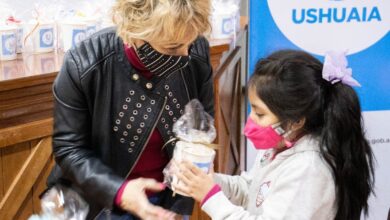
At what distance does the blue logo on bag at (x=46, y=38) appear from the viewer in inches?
89.0

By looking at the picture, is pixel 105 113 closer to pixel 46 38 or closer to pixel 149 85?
pixel 149 85

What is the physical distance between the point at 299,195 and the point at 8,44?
1191 mm

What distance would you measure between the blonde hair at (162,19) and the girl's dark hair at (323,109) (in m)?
0.26

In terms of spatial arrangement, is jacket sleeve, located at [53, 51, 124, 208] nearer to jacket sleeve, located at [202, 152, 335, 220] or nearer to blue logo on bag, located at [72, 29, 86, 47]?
jacket sleeve, located at [202, 152, 335, 220]

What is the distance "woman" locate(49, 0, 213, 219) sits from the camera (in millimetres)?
1447

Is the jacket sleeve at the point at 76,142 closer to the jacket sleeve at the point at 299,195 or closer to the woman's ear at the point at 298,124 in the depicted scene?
the jacket sleeve at the point at 299,195

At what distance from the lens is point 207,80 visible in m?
1.74

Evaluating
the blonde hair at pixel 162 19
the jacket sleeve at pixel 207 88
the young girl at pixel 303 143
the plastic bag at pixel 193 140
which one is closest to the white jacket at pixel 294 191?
the young girl at pixel 303 143

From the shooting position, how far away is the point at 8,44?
83.1 inches

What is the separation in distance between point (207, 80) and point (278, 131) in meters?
0.28

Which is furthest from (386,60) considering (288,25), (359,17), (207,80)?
(207,80)

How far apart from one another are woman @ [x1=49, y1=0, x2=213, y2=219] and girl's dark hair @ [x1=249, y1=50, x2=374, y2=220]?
0.24 m

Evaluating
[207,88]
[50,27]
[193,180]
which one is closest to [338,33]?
[207,88]

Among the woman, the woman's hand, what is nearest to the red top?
the woman
